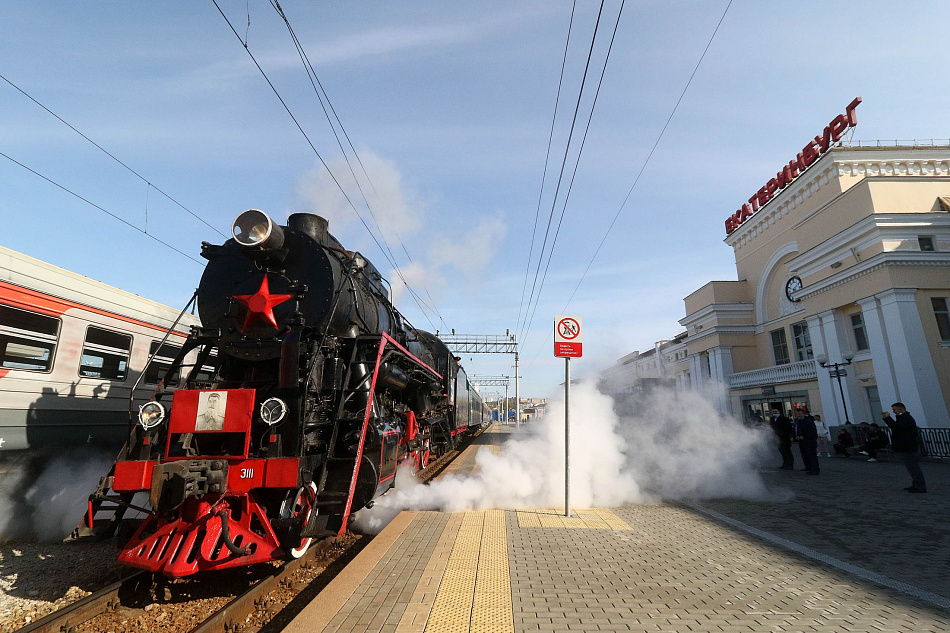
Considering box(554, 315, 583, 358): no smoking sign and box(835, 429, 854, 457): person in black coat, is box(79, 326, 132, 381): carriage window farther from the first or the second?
box(835, 429, 854, 457): person in black coat

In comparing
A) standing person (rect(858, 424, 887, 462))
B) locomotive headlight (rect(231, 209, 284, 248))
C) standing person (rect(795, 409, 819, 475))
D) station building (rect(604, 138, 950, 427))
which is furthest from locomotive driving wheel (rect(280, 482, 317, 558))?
standing person (rect(858, 424, 887, 462))

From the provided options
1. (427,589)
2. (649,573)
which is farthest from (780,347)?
(427,589)

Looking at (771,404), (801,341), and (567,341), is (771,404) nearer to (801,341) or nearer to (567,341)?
(801,341)

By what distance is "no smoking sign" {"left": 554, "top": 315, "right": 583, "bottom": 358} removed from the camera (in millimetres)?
6199

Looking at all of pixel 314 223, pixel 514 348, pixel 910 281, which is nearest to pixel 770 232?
pixel 910 281

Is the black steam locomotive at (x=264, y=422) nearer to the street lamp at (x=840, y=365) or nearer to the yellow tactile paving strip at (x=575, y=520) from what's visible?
the yellow tactile paving strip at (x=575, y=520)

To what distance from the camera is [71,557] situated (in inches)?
193

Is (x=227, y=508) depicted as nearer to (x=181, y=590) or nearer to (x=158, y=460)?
(x=158, y=460)

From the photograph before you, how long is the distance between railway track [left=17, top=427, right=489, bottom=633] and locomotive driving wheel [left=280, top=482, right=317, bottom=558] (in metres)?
0.30

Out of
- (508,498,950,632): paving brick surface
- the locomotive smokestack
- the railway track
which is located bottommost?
the railway track

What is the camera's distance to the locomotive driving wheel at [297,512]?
3.71 m

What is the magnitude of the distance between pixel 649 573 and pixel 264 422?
363cm

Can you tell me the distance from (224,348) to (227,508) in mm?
1753

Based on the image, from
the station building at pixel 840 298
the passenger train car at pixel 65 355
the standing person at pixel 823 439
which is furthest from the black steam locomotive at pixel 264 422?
the standing person at pixel 823 439
